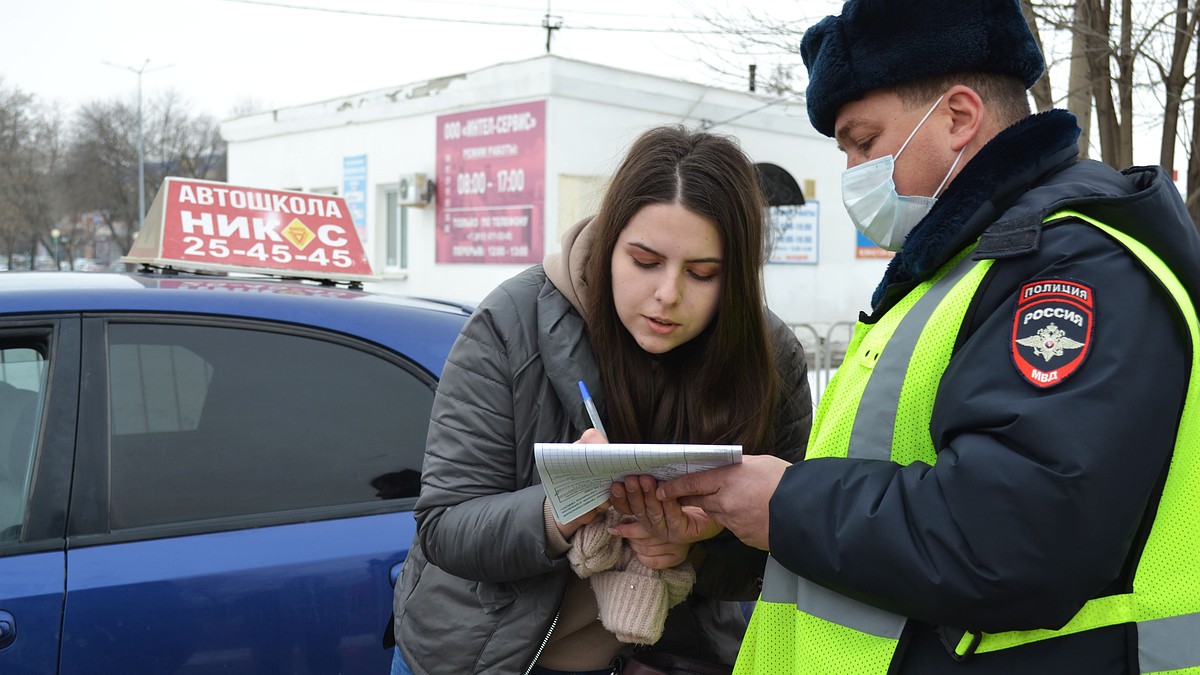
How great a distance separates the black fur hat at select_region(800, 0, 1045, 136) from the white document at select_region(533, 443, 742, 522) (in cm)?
57

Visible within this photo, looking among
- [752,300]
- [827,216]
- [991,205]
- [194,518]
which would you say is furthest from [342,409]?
[827,216]

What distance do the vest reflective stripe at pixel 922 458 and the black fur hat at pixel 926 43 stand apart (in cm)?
30

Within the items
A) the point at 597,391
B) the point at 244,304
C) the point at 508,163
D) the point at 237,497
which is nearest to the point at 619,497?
the point at 597,391

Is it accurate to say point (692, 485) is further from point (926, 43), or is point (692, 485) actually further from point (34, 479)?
point (34, 479)

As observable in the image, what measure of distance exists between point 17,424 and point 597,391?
4.33 ft

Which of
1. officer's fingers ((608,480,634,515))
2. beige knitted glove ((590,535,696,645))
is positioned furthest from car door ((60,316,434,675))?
officer's fingers ((608,480,634,515))

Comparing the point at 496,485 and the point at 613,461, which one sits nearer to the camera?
the point at 613,461

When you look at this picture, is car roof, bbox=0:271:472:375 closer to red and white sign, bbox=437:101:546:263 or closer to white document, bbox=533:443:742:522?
white document, bbox=533:443:742:522

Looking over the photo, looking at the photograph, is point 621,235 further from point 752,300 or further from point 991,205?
point 991,205

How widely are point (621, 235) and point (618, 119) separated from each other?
12215 millimetres

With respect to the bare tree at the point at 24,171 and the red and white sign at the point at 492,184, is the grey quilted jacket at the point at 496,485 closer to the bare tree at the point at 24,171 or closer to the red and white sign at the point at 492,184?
the red and white sign at the point at 492,184

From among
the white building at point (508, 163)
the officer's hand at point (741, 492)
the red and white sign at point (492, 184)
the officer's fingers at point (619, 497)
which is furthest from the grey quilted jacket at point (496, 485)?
the red and white sign at point (492, 184)

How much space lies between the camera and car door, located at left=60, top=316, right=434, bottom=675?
205 cm

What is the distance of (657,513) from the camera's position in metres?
1.55
